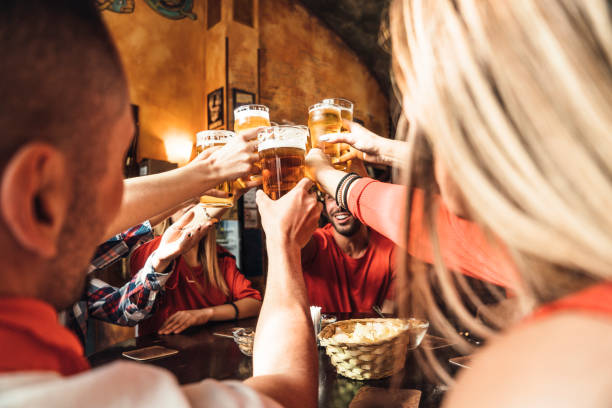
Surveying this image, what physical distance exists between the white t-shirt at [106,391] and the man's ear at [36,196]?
14 centimetres

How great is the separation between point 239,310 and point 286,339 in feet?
6.20

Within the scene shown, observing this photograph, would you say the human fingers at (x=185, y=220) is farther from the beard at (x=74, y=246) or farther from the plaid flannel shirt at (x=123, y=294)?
the beard at (x=74, y=246)

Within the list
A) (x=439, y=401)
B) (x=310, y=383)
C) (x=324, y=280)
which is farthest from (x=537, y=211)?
(x=324, y=280)

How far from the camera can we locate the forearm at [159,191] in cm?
128

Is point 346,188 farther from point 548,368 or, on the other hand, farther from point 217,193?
point 548,368

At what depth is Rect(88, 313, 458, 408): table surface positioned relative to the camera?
1063 millimetres

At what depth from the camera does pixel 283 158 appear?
1.35 meters

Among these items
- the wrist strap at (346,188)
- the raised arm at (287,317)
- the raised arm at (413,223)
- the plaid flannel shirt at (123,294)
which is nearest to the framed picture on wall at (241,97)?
the plaid flannel shirt at (123,294)

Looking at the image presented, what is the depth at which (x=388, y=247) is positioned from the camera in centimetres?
303

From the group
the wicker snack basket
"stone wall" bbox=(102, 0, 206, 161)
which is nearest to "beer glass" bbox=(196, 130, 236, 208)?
the wicker snack basket

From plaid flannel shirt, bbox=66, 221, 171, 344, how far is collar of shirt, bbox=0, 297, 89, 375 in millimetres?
1757

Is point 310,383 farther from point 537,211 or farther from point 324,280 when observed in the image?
point 324,280

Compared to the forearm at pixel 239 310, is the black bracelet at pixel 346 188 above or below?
above

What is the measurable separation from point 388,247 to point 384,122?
5772 mm
